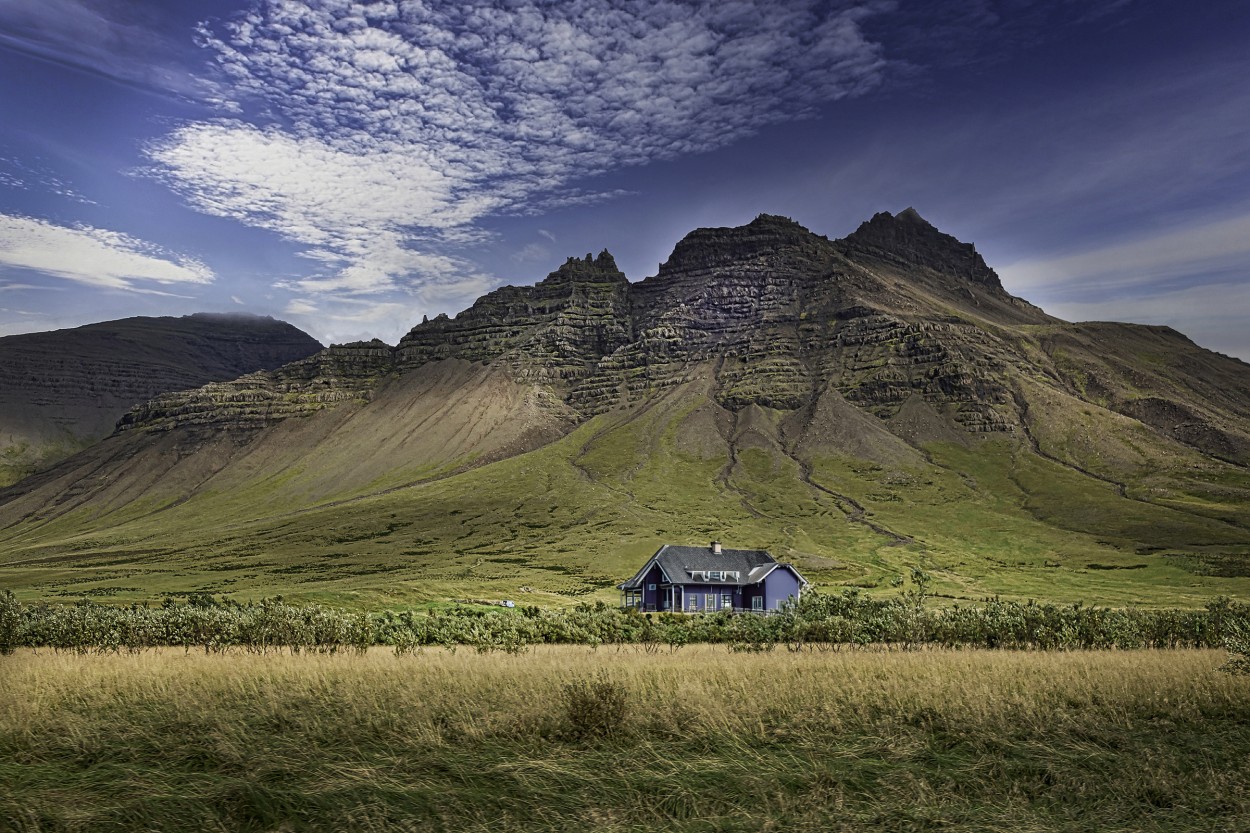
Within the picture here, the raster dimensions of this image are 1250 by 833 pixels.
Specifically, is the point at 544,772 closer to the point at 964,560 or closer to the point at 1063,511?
the point at 964,560

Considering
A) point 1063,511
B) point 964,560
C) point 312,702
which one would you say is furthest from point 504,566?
point 312,702

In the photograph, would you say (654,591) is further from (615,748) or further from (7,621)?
(615,748)

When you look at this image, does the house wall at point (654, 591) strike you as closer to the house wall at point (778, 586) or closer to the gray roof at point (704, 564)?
the gray roof at point (704, 564)

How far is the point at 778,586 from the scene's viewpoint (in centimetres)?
9944

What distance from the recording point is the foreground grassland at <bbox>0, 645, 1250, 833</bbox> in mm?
8812

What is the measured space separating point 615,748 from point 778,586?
91.7 metres

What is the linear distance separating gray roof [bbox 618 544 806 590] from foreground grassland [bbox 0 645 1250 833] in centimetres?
8491

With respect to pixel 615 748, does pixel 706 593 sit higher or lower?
lower

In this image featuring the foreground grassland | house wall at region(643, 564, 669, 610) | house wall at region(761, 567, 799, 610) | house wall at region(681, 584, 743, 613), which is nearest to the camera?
the foreground grassland

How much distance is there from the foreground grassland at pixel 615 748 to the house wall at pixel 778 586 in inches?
3265

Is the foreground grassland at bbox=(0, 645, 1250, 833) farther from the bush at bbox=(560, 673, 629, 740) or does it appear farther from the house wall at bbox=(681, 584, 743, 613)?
the house wall at bbox=(681, 584, 743, 613)

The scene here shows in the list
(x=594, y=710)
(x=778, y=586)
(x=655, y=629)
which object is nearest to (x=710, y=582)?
(x=778, y=586)

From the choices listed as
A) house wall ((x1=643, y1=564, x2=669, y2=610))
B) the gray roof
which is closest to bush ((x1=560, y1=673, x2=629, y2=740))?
the gray roof

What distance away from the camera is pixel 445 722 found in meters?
12.5
